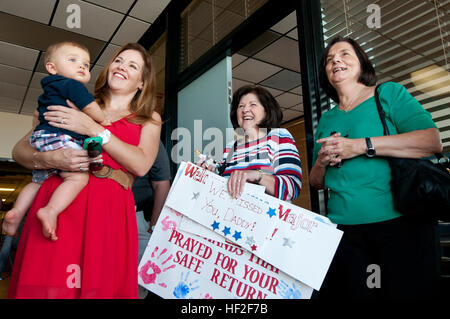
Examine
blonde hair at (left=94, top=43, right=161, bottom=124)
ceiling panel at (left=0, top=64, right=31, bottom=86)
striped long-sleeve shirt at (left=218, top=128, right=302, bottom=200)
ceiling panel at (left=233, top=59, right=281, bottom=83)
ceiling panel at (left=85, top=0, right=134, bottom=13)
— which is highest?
ceiling panel at (left=0, top=64, right=31, bottom=86)

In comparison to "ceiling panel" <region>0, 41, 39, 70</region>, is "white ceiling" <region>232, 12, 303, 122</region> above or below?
below

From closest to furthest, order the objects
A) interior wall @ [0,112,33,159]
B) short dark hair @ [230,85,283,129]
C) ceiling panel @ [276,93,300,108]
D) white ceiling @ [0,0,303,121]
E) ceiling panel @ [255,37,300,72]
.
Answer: short dark hair @ [230,85,283,129], white ceiling @ [0,0,303,121], ceiling panel @ [255,37,300,72], ceiling panel @ [276,93,300,108], interior wall @ [0,112,33,159]

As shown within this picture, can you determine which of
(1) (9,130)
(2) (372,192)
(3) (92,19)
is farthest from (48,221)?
(1) (9,130)

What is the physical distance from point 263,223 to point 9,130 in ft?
21.6

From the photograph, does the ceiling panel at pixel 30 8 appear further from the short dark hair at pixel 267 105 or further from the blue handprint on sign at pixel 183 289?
the blue handprint on sign at pixel 183 289

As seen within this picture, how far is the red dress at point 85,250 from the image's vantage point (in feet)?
2.64

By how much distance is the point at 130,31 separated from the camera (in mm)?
3559

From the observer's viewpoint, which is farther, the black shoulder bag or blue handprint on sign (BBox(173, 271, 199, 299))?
blue handprint on sign (BBox(173, 271, 199, 299))

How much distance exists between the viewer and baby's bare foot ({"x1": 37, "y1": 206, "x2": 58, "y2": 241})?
804 millimetres

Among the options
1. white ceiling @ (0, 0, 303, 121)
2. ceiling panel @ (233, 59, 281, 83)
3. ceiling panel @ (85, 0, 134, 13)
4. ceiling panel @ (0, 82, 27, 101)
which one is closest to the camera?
ceiling panel @ (85, 0, 134, 13)

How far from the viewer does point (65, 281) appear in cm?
81

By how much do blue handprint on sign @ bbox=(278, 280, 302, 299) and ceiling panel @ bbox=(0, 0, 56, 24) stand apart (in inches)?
137

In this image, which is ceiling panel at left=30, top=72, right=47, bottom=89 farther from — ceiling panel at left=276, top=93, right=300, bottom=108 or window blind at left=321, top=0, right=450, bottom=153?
window blind at left=321, top=0, right=450, bottom=153

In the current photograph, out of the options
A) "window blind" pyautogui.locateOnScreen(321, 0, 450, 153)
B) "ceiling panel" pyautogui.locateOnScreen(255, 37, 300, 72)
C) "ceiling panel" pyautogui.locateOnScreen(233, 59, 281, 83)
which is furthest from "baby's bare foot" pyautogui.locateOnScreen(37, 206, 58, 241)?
"ceiling panel" pyautogui.locateOnScreen(233, 59, 281, 83)
